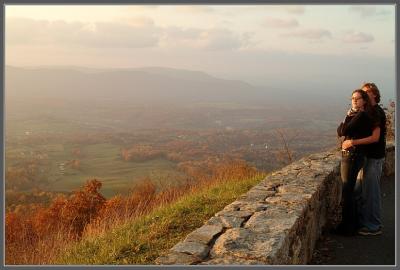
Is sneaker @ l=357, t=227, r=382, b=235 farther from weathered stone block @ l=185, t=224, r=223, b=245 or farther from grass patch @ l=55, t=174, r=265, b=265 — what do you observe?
weathered stone block @ l=185, t=224, r=223, b=245

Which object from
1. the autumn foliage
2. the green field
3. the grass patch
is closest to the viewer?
the grass patch

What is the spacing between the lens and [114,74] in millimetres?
72938

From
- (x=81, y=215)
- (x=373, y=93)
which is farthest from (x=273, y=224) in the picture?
(x=81, y=215)

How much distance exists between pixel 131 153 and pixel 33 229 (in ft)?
68.6

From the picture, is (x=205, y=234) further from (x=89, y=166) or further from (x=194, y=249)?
(x=89, y=166)

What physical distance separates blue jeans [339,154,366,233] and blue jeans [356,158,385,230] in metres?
0.11

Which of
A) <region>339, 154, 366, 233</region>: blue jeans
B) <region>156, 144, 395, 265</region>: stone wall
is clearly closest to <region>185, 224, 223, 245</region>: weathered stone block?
<region>156, 144, 395, 265</region>: stone wall

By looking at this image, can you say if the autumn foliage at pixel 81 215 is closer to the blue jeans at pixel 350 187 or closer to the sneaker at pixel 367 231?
the blue jeans at pixel 350 187

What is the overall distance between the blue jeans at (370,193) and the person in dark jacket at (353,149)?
123 millimetres

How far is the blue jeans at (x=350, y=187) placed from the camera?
5211mm

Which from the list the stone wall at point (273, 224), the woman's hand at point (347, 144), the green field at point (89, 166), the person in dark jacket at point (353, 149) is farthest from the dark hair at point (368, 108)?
the green field at point (89, 166)

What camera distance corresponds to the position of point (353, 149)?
5145mm

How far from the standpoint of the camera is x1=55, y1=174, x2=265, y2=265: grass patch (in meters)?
4.65

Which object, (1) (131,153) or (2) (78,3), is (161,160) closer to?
(1) (131,153)
